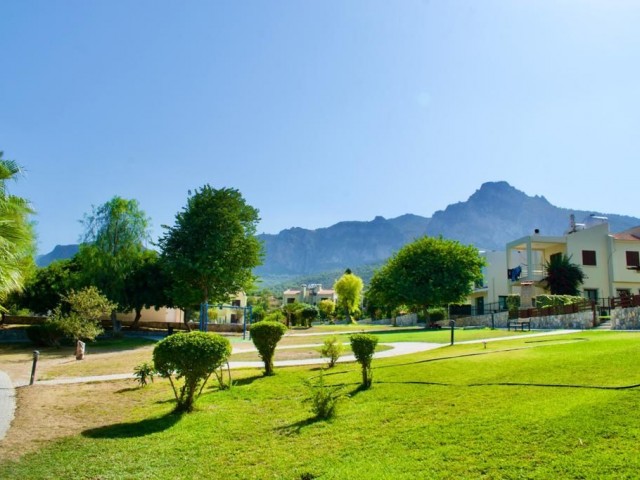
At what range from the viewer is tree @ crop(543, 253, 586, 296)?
39312 millimetres

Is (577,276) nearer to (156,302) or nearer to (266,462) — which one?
(156,302)

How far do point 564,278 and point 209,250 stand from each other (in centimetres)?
2832

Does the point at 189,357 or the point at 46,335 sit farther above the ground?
the point at 189,357

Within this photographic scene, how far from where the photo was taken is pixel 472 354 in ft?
48.9

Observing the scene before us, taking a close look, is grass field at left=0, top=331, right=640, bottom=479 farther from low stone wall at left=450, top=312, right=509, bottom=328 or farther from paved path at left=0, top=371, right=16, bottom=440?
low stone wall at left=450, top=312, right=509, bottom=328

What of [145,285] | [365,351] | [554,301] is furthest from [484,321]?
[365,351]

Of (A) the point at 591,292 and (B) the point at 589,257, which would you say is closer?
(A) the point at 591,292

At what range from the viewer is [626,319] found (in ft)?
75.5

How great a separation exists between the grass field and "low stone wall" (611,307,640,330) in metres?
12.9

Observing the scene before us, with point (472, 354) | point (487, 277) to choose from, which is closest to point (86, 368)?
point (472, 354)

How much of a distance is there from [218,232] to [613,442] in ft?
110

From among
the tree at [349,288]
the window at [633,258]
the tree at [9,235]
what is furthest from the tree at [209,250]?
the tree at [349,288]

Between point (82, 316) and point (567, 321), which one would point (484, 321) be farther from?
point (82, 316)

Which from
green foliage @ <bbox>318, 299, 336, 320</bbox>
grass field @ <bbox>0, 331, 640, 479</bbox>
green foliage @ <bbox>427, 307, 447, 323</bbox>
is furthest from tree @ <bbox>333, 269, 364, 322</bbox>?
grass field @ <bbox>0, 331, 640, 479</bbox>
